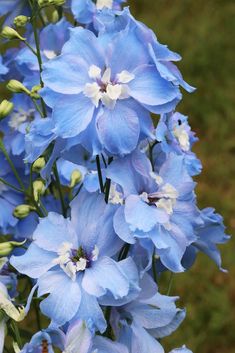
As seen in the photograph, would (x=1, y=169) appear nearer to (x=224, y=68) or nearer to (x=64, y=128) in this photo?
(x=64, y=128)

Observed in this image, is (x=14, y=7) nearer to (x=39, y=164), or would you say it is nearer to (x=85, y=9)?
(x=85, y=9)

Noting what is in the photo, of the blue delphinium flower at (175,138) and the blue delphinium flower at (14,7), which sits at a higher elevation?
the blue delphinium flower at (14,7)

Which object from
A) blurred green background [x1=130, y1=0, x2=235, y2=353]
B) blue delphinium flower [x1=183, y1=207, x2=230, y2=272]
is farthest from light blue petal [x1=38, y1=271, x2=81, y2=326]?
blurred green background [x1=130, y1=0, x2=235, y2=353]

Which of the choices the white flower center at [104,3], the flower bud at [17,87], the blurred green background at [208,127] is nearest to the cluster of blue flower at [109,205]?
the flower bud at [17,87]

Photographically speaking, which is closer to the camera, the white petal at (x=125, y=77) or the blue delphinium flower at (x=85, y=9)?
the white petal at (x=125, y=77)

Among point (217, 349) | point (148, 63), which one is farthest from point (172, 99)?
point (217, 349)

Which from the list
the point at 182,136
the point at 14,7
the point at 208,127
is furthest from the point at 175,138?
the point at 208,127

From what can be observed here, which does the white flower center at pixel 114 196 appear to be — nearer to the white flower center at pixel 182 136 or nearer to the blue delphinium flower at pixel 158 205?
the blue delphinium flower at pixel 158 205
